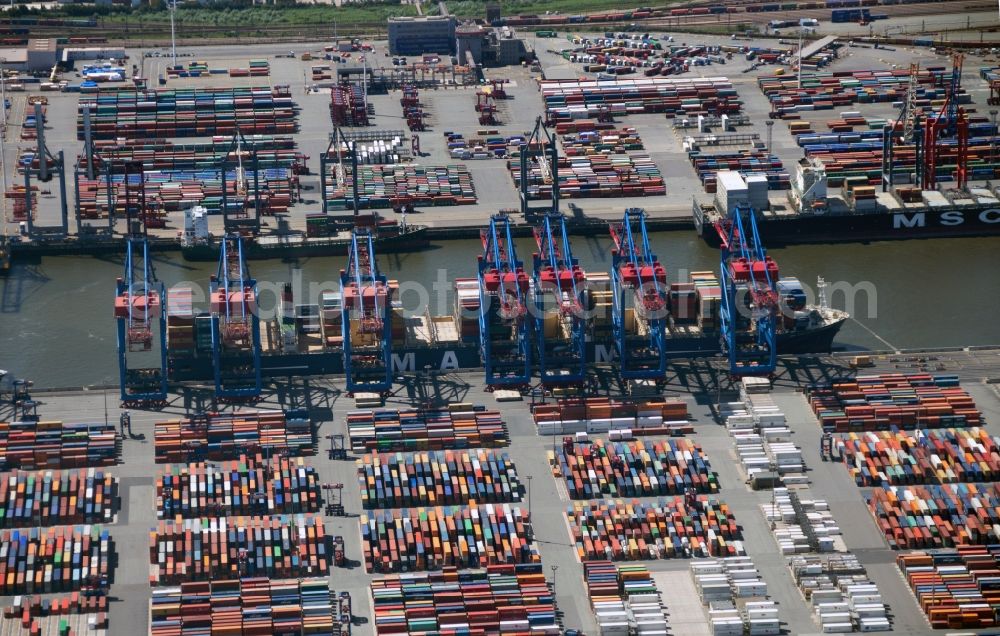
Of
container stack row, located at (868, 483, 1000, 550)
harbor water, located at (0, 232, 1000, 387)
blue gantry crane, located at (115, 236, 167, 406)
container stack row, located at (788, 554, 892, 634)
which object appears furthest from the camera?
harbor water, located at (0, 232, 1000, 387)

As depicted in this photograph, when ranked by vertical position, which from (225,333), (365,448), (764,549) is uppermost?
(225,333)

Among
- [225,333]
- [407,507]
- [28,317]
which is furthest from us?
[28,317]

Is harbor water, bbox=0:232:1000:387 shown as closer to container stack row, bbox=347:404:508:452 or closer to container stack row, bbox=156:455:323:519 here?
container stack row, bbox=156:455:323:519

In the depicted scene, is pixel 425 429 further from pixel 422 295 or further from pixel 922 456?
pixel 922 456

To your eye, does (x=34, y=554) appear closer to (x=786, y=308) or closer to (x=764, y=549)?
(x=764, y=549)

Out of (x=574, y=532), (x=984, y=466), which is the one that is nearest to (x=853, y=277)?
(x=984, y=466)

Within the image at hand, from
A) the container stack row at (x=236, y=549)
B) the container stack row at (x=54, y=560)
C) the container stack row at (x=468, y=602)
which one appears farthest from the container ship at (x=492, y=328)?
the container stack row at (x=468, y=602)

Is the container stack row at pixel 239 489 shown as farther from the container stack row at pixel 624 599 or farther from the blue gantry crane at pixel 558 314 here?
the blue gantry crane at pixel 558 314

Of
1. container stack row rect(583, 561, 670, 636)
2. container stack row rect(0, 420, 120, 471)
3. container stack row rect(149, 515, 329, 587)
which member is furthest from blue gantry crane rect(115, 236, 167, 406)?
container stack row rect(583, 561, 670, 636)
